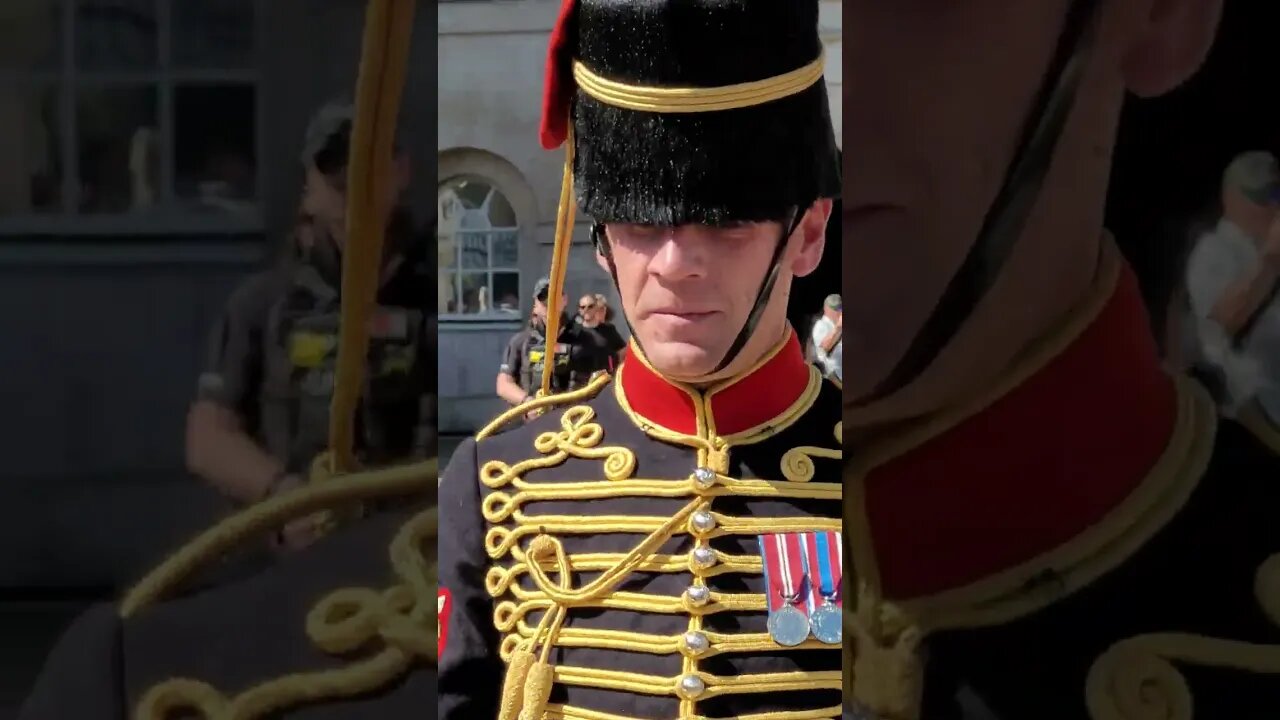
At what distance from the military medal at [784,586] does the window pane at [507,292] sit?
0.35m

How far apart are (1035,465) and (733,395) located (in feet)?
1.11

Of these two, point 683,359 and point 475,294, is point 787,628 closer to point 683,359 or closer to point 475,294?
point 683,359

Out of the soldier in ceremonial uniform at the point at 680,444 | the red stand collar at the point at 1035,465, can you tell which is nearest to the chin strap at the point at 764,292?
the soldier in ceremonial uniform at the point at 680,444

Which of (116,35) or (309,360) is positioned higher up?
(116,35)

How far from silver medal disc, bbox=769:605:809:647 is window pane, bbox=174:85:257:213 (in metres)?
0.70

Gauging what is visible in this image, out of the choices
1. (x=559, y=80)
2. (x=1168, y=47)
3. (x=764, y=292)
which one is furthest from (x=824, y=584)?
(x=1168, y=47)

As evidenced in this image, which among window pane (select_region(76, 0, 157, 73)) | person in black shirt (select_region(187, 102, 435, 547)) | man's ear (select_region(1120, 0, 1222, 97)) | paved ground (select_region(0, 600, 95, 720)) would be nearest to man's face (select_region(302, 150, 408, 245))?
person in black shirt (select_region(187, 102, 435, 547))

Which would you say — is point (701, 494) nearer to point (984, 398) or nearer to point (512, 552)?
point (512, 552)

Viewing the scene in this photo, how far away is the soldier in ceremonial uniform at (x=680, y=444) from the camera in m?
1.03

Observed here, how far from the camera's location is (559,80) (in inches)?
42.9

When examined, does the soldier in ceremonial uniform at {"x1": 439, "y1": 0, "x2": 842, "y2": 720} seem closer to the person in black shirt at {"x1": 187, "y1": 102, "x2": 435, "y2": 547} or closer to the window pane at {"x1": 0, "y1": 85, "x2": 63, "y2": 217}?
the person in black shirt at {"x1": 187, "y1": 102, "x2": 435, "y2": 547}

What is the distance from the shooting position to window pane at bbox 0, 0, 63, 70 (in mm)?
1195

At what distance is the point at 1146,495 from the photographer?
1162 millimetres

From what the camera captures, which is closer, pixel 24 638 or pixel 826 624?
pixel 826 624
